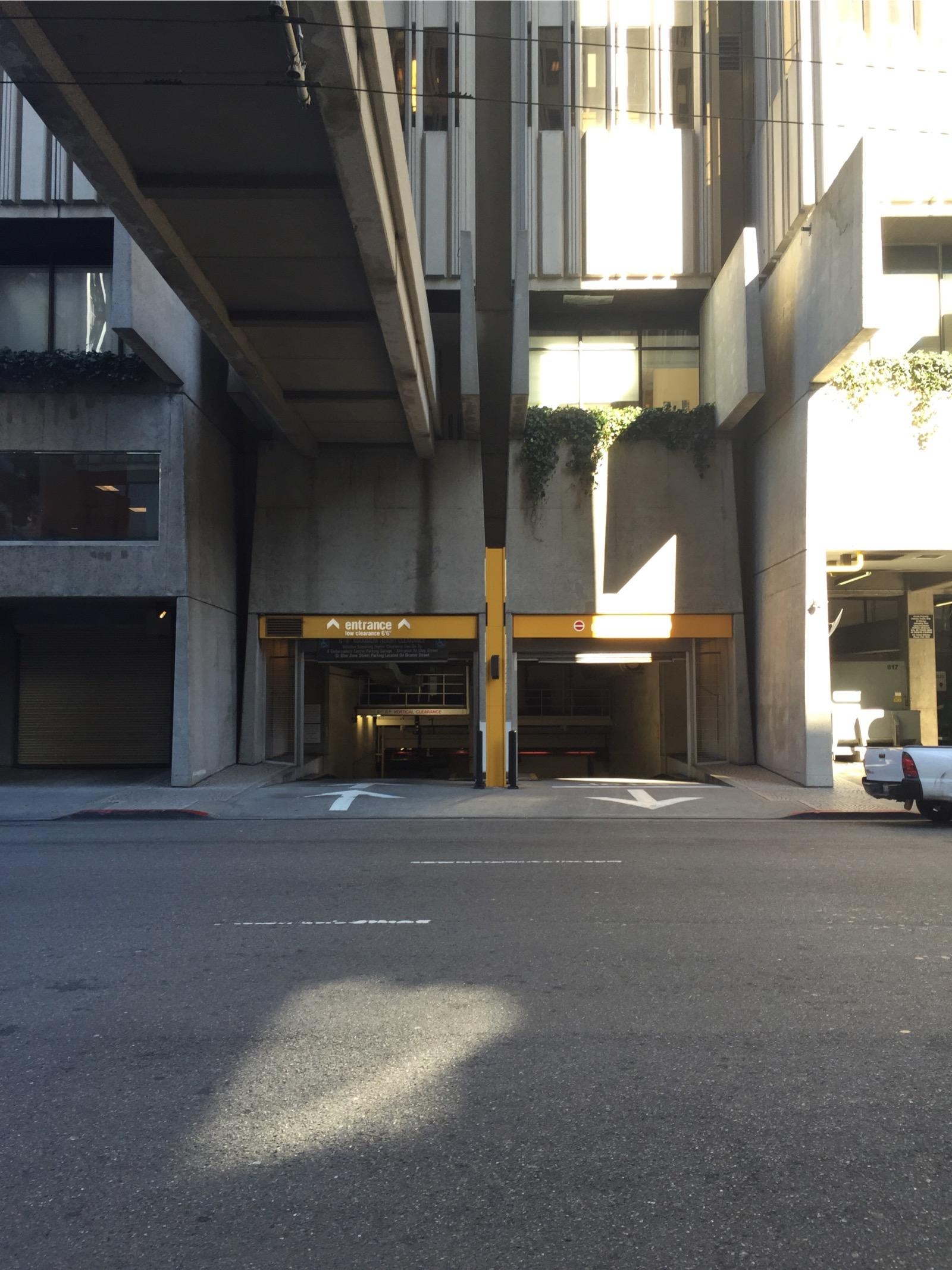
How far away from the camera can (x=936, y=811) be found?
12.7m

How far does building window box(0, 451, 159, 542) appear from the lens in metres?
17.6

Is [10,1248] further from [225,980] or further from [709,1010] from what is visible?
[709,1010]

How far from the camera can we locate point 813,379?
1667 centimetres

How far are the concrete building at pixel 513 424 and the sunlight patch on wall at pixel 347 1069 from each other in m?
10.9

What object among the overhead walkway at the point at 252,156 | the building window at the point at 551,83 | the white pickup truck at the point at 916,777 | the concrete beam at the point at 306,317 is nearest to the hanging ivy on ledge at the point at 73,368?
the overhead walkway at the point at 252,156

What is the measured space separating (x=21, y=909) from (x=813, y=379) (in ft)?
47.9

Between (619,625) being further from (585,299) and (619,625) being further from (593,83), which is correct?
(593,83)

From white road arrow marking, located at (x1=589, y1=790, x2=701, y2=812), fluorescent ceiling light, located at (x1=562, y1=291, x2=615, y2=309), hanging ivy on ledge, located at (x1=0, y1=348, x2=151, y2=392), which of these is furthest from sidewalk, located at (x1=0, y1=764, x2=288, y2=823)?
fluorescent ceiling light, located at (x1=562, y1=291, x2=615, y2=309)

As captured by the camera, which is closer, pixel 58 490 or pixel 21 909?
pixel 21 909

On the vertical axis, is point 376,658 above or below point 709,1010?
above

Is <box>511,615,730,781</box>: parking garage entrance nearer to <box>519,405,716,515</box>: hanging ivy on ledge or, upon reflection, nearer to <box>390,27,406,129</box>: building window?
<box>519,405,716,515</box>: hanging ivy on ledge

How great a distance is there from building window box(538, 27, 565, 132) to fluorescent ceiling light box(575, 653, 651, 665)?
11.3 metres

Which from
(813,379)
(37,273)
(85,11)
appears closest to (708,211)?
(813,379)

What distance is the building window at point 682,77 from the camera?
20797mm
